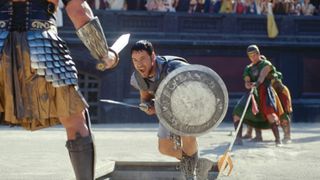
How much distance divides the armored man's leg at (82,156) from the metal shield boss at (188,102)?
2.12ft

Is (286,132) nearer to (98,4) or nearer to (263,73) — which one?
(263,73)

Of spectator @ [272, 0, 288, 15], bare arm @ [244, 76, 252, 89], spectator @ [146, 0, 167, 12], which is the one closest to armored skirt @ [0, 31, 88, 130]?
bare arm @ [244, 76, 252, 89]

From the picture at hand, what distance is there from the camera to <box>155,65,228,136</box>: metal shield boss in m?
4.73

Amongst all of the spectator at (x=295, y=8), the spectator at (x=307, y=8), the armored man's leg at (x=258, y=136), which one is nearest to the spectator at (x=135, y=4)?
the spectator at (x=295, y=8)

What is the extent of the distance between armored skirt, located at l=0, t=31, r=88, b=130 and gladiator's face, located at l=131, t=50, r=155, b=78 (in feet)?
3.17

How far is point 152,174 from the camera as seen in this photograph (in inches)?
249

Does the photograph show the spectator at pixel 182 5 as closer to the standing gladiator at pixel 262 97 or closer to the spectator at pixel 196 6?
the spectator at pixel 196 6

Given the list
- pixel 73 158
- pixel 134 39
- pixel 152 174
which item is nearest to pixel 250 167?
pixel 152 174

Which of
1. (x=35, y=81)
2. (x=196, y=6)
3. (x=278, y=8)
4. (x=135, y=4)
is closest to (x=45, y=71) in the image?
(x=35, y=81)

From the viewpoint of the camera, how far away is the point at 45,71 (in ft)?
13.8

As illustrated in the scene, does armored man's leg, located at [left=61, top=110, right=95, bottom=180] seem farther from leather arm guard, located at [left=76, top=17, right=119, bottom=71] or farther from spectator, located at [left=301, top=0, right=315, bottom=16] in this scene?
spectator, located at [left=301, top=0, right=315, bottom=16]

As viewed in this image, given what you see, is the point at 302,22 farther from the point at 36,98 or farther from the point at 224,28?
the point at 36,98

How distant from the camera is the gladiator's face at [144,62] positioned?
5.17 metres

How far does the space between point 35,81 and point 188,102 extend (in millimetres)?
1055
